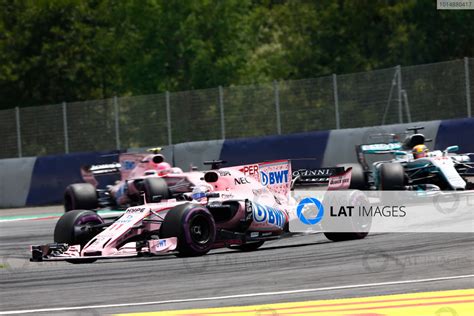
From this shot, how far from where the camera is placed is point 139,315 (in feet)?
28.0

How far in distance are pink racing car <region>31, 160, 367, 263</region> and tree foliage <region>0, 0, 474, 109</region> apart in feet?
89.6

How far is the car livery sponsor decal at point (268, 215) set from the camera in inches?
531

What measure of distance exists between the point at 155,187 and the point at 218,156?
237 inches

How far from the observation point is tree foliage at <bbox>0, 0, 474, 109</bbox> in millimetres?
41875

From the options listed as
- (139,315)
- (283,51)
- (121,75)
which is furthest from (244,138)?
(283,51)

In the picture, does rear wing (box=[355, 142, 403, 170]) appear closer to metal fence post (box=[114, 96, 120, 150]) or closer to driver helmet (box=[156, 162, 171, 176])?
driver helmet (box=[156, 162, 171, 176])

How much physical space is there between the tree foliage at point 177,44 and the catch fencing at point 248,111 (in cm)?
1498

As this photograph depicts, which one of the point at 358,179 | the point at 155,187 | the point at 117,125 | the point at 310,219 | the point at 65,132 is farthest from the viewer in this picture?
the point at 117,125

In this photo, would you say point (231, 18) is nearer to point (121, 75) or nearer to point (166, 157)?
point (121, 75)

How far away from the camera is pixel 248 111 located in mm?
25828

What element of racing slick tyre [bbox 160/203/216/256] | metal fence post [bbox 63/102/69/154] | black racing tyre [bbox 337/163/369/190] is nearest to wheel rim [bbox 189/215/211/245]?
racing slick tyre [bbox 160/203/216/256]

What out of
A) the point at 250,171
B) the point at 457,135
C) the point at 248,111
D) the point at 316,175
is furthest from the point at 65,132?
the point at 250,171

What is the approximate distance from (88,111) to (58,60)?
15.5 m

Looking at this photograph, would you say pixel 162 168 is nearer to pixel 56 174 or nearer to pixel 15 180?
pixel 56 174
